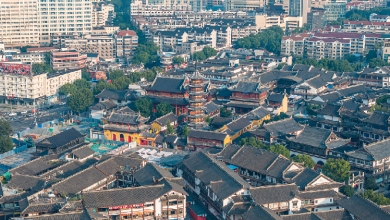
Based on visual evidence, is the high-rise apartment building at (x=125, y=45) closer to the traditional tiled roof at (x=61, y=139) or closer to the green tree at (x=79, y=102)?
the green tree at (x=79, y=102)

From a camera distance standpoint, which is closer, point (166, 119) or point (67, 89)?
point (166, 119)

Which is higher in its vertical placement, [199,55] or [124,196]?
[199,55]

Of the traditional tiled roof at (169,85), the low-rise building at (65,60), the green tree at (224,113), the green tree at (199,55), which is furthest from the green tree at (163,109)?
the green tree at (199,55)

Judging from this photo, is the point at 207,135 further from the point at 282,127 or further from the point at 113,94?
the point at 113,94

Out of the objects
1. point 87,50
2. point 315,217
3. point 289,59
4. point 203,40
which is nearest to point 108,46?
point 87,50

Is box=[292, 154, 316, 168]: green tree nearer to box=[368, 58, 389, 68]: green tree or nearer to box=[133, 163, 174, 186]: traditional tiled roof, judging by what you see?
box=[133, 163, 174, 186]: traditional tiled roof

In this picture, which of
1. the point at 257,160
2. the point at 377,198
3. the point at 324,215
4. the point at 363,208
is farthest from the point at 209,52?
the point at 363,208

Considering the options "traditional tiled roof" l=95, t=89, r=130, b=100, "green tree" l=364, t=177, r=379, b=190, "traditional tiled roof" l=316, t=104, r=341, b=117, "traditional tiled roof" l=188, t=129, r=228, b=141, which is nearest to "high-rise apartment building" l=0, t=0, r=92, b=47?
"traditional tiled roof" l=95, t=89, r=130, b=100
